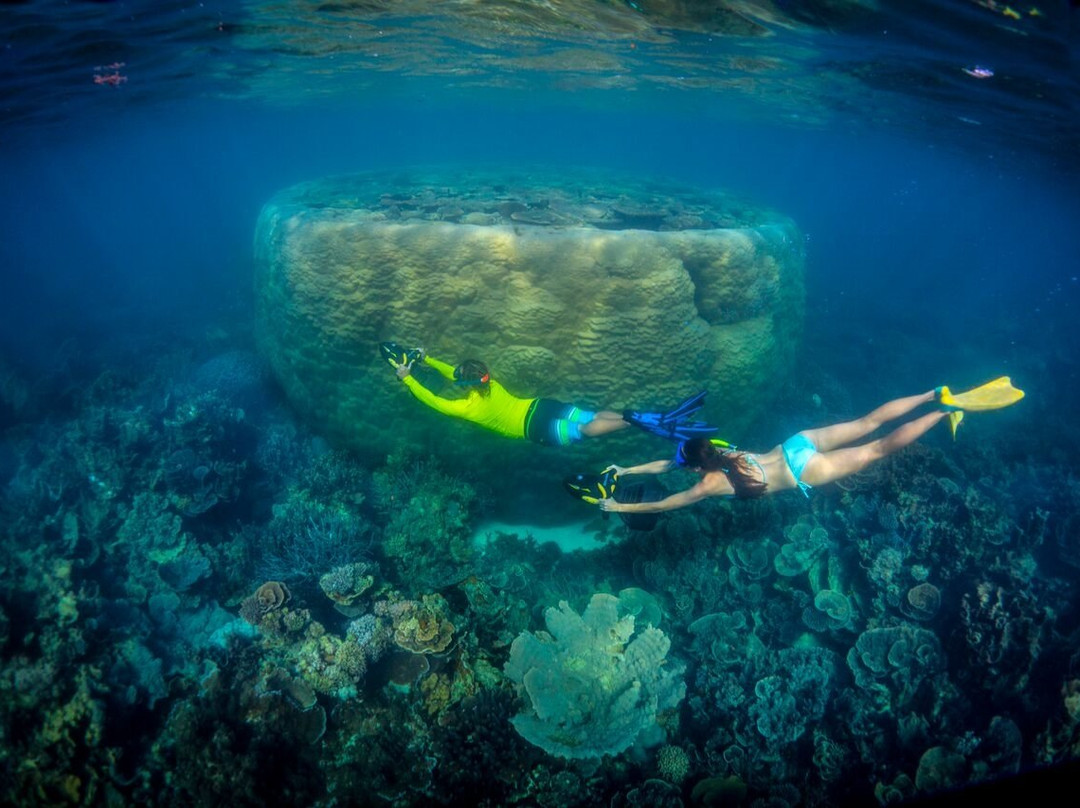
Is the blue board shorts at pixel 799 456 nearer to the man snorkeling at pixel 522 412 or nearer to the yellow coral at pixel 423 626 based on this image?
the man snorkeling at pixel 522 412

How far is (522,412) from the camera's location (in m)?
7.03

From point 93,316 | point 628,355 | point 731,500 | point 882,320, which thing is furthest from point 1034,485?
point 93,316

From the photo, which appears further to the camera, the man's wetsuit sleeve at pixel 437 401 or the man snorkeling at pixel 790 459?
the man's wetsuit sleeve at pixel 437 401

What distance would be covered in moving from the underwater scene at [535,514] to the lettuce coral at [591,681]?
4cm

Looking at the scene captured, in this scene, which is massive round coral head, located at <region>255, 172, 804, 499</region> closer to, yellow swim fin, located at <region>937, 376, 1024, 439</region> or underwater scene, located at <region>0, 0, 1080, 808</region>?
underwater scene, located at <region>0, 0, 1080, 808</region>

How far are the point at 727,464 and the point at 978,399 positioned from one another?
10.2 feet

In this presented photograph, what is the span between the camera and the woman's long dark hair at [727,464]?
5.86 m

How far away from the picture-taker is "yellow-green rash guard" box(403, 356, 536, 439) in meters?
6.63

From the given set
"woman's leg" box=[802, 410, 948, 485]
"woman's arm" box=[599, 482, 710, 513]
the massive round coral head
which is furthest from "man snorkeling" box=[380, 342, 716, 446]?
"woman's leg" box=[802, 410, 948, 485]

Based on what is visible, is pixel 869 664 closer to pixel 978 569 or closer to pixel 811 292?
pixel 978 569

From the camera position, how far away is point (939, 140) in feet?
77.3

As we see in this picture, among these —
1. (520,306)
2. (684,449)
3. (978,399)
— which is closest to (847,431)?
(978,399)

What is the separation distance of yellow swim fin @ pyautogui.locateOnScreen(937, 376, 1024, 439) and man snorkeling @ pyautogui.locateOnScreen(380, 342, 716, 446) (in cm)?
277

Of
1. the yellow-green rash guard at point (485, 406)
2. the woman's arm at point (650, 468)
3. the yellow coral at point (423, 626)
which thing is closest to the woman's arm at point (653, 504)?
the woman's arm at point (650, 468)
